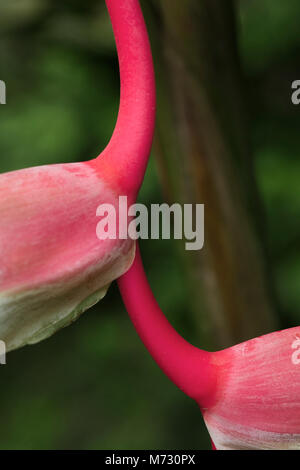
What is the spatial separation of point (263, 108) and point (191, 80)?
572 millimetres

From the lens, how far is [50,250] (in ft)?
0.86

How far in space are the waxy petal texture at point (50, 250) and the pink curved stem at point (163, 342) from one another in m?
0.02

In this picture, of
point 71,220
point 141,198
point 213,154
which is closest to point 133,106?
point 71,220

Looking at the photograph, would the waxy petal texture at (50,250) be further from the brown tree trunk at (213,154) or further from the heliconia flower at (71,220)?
the brown tree trunk at (213,154)

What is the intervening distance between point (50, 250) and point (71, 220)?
0.04 feet

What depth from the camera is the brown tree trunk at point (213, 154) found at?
42 cm

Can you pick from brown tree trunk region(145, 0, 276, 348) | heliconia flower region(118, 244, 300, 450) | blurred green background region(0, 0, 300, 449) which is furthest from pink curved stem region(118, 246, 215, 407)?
blurred green background region(0, 0, 300, 449)

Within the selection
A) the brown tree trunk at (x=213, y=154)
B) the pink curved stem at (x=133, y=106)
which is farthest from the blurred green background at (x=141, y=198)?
the pink curved stem at (x=133, y=106)

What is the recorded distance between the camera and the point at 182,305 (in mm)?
958

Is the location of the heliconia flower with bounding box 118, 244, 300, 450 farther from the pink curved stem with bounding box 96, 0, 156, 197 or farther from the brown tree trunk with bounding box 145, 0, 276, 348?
the brown tree trunk with bounding box 145, 0, 276, 348

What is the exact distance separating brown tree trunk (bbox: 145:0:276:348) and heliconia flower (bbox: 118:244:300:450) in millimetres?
167

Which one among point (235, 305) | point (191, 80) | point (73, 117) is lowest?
point (235, 305)

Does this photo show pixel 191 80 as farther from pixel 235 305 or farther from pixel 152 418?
pixel 152 418
